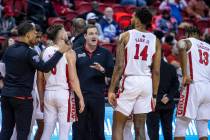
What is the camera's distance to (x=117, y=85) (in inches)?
389

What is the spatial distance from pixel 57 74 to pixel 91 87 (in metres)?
0.88

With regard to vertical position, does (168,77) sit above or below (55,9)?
below

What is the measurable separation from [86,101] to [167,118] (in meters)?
1.61

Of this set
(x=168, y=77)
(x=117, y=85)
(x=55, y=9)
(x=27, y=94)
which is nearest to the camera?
(x=27, y=94)

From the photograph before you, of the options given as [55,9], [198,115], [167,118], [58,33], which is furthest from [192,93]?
[55,9]

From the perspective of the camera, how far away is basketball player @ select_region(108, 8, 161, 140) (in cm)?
926

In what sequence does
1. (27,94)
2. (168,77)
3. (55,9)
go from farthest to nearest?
(55,9) < (168,77) < (27,94)

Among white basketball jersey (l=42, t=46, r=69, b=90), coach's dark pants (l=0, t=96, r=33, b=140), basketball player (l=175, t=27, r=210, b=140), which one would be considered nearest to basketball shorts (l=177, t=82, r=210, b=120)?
basketball player (l=175, t=27, r=210, b=140)

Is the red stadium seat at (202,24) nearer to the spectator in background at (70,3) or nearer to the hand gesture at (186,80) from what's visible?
the spectator in background at (70,3)

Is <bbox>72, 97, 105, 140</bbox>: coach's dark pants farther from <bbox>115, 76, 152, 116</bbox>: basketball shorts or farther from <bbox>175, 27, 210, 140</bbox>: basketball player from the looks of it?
<bbox>175, 27, 210, 140</bbox>: basketball player

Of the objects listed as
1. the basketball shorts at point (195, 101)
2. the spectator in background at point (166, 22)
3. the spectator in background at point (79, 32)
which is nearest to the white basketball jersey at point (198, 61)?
the basketball shorts at point (195, 101)

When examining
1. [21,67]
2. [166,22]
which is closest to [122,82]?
[21,67]

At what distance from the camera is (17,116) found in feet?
30.1

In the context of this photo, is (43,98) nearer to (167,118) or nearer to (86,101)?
(86,101)
